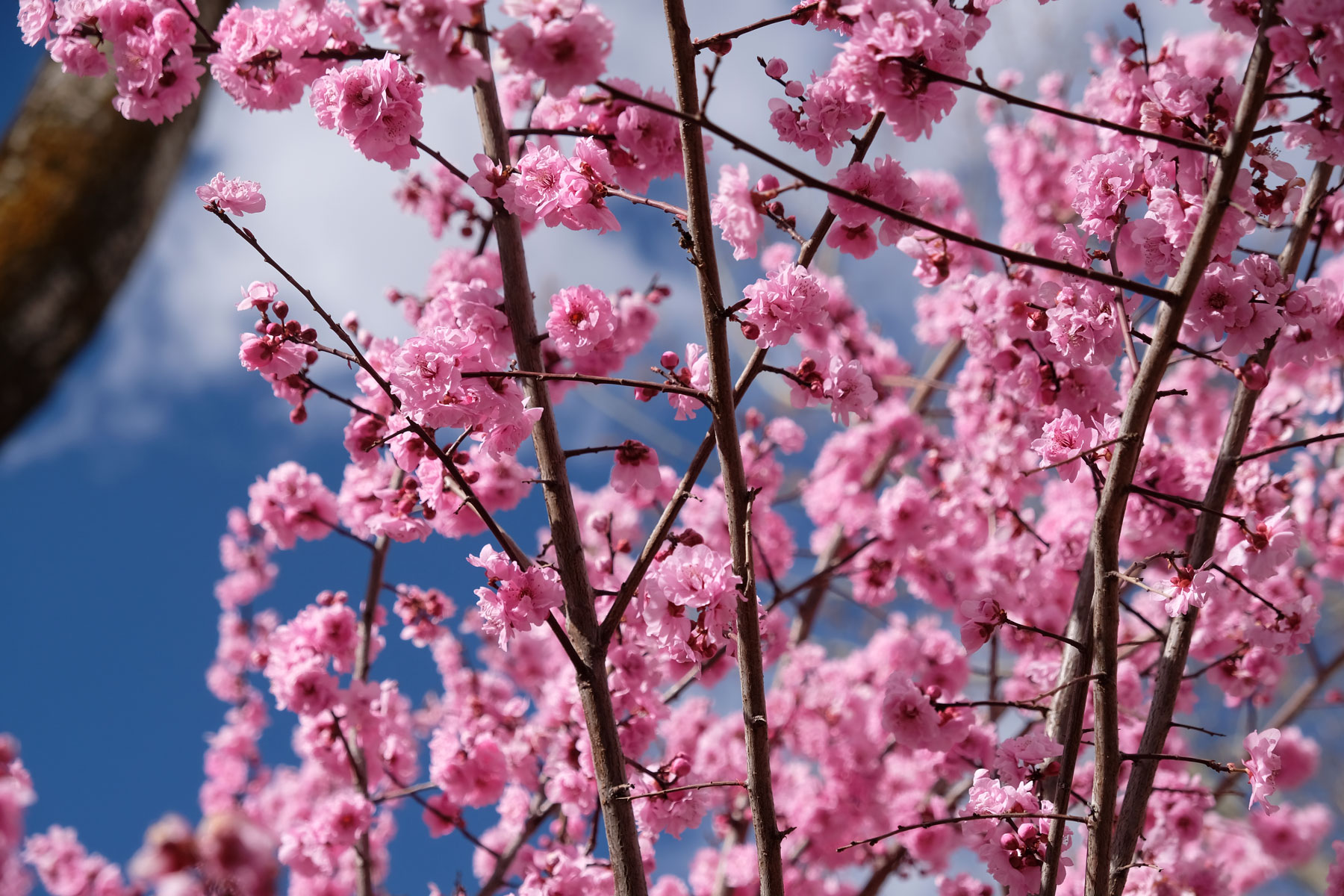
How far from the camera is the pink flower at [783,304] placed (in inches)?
85.2

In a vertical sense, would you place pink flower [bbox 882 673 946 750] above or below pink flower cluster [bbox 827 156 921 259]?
below

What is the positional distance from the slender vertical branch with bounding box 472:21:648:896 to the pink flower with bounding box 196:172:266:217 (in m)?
0.62

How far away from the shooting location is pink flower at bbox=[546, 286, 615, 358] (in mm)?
2436

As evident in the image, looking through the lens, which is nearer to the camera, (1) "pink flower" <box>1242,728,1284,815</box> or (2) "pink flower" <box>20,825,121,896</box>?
(1) "pink flower" <box>1242,728,1284,815</box>

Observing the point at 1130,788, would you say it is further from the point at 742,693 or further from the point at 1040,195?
the point at 1040,195

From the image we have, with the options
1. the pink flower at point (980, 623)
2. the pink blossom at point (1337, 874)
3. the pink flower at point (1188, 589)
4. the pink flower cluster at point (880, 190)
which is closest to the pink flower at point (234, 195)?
the pink flower cluster at point (880, 190)

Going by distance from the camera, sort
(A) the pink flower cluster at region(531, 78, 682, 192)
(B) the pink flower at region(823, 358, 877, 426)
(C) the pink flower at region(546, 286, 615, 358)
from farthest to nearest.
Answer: (A) the pink flower cluster at region(531, 78, 682, 192), (C) the pink flower at region(546, 286, 615, 358), (B) the pink flower at region(823, 358, 877, 426)

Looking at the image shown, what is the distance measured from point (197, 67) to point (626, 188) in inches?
A: 49.9

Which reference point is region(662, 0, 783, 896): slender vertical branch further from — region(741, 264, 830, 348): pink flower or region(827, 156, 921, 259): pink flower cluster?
region(827, 156, 921, 259): pink flower cluster

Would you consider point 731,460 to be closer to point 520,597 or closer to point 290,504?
point 520,597

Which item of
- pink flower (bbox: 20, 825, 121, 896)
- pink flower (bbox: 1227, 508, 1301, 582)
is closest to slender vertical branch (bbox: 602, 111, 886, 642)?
pink flower (bbox: 1227, 508, 1301, 582)

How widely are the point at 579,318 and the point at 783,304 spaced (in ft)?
1.95

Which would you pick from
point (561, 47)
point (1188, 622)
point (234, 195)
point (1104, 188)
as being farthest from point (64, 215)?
point (1188, 622)

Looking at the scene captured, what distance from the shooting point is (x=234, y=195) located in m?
2.30
